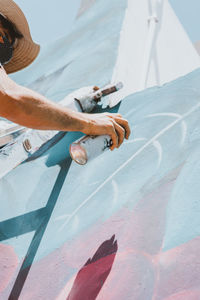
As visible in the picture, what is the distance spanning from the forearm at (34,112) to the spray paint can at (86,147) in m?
0.25

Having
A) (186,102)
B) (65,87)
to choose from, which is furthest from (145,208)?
(65,87)

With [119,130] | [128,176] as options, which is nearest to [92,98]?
[128,176]

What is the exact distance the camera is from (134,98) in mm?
2506

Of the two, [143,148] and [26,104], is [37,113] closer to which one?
[26,104]

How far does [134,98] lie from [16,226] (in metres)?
1.39

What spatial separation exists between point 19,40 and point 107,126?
671 millimetres

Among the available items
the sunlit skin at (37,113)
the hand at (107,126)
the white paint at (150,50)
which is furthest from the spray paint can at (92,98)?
the sunlit skin at (37,113)

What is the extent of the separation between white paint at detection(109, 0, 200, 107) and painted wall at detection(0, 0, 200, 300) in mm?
641

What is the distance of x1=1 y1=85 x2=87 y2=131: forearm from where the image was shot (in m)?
1.02

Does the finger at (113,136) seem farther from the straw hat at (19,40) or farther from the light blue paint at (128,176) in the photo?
the straw hat at (19,40)

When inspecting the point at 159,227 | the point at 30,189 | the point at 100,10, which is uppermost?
the point at 100,10

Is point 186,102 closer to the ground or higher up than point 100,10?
closer to the ground

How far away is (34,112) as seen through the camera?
1076mm

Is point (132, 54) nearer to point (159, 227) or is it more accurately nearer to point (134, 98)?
point (134, 98)
